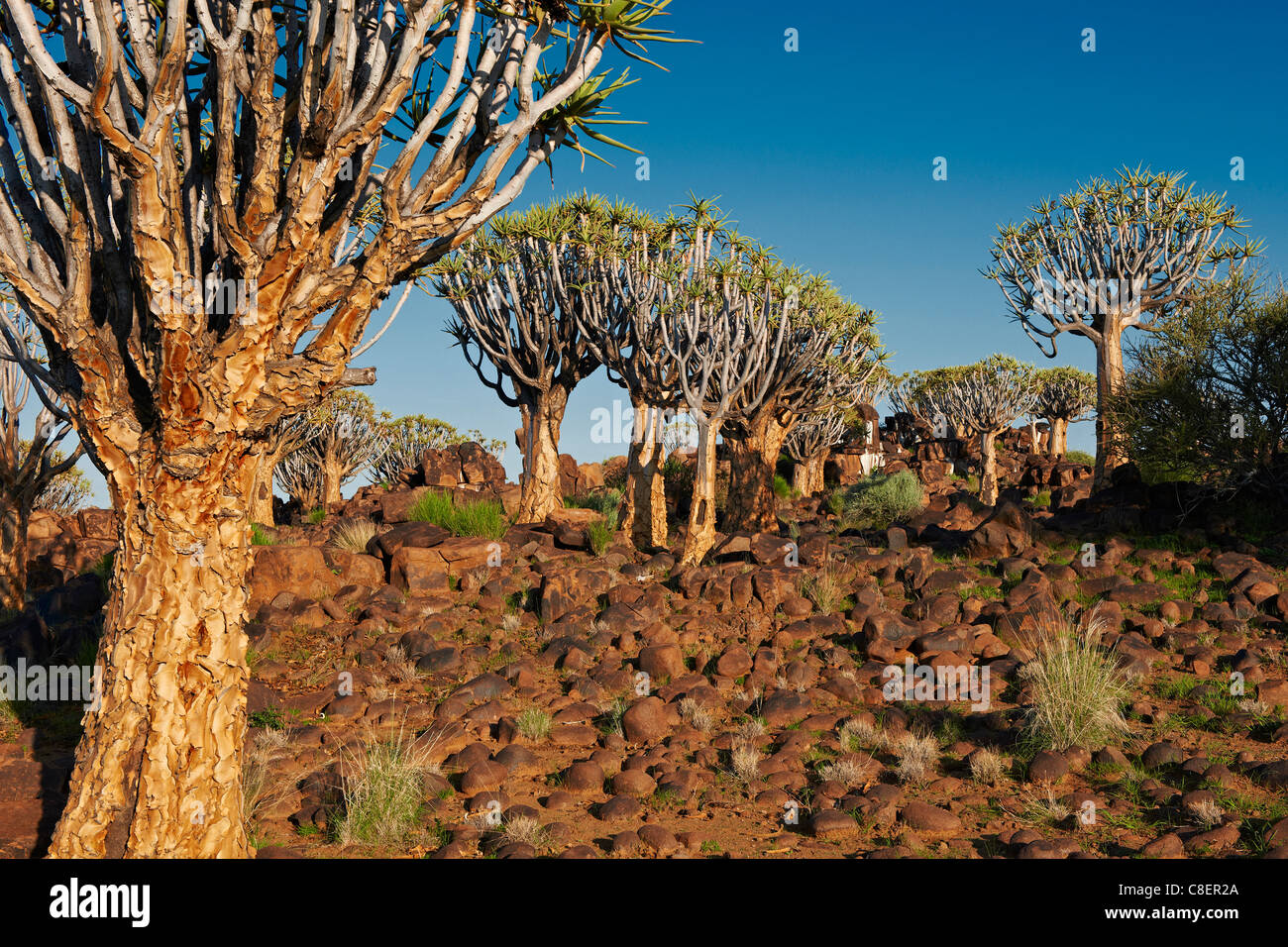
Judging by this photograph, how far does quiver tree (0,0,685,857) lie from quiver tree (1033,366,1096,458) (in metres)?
35.0

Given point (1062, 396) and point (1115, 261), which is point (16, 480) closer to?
point (1115, 261)

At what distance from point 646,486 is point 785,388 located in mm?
3838

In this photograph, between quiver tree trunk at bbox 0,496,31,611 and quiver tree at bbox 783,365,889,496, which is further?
quiver tree at bbox 783,365,889,496

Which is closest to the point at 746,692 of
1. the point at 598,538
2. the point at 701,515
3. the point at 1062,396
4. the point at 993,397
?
the point at 701,515

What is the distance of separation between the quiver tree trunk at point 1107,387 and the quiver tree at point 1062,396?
18.3m

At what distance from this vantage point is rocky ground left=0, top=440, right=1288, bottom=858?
5992 millimetres

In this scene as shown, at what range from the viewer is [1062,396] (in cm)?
3603

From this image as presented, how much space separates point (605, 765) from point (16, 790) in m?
4.33

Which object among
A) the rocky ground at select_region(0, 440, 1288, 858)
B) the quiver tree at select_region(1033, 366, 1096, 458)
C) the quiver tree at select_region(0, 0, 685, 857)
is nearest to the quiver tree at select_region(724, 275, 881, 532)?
the rocky ground at select_region(0, 440, 1288, 858)

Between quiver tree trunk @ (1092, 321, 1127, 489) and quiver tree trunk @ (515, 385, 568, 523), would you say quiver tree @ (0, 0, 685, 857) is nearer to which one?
quiver tree trunk @ (515, 385, 568, 523)

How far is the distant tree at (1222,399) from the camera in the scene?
483 inches
